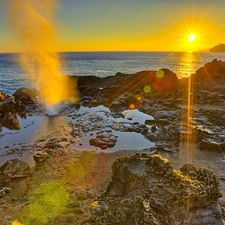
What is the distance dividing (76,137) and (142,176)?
38.4 ft

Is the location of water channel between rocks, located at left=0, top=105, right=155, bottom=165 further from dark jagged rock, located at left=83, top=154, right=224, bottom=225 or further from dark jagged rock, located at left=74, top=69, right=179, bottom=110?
dark jagged rock, located at left=83, top=154, right=224, bottom=225

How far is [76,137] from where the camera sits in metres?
17.3

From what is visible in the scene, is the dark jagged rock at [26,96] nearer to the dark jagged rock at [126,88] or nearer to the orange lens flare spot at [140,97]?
the dark jagged rock at [126,88]

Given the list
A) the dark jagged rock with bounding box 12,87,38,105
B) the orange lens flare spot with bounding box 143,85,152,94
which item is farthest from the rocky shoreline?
the orange lens flare spot with bounding box 143,85,152,94

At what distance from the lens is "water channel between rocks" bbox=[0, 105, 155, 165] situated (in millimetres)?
15445

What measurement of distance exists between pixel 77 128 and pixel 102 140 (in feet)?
12.2

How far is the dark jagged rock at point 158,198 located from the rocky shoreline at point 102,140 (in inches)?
3.0

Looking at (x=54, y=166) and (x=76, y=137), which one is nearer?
(x=54, y=166)

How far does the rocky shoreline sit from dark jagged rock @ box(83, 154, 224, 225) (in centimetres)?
8

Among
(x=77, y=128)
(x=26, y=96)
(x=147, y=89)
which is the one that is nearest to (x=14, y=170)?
(x=77, y=128)

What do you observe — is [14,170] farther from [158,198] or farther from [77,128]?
[158,198]

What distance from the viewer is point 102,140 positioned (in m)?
16.5

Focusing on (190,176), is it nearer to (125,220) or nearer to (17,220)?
(125,220)

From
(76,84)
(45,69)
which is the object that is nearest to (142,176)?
(45,69)
